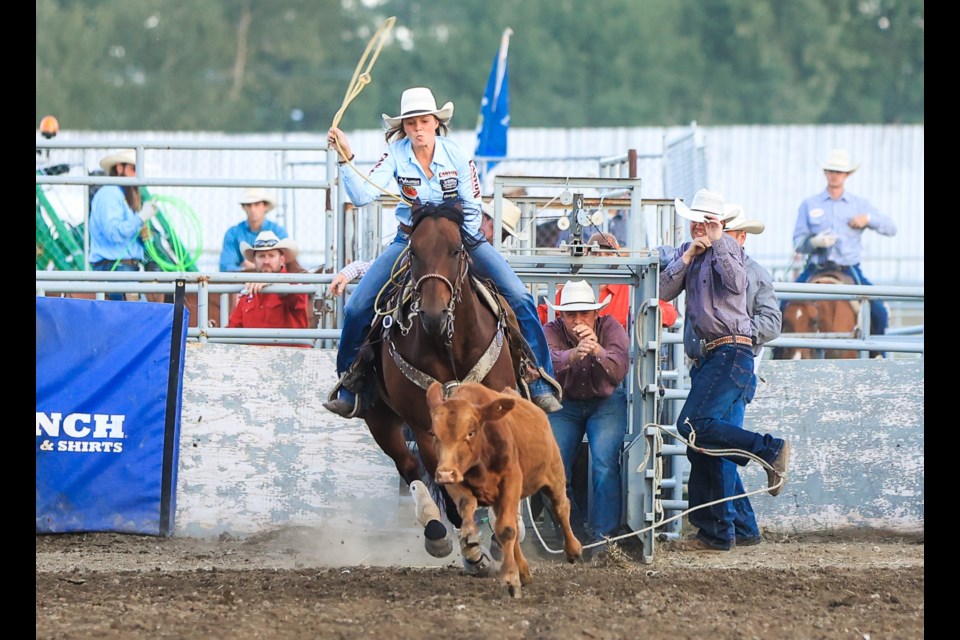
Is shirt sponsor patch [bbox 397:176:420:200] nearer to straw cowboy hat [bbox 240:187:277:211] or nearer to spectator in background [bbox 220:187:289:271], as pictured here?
spectator in background [bbox 220:187:289:271]

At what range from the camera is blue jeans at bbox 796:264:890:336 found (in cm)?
1259

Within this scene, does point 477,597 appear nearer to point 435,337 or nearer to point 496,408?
point 496,408

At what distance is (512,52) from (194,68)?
31.3 feet

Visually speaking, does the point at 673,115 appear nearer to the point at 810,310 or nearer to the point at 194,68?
the point at 194,68

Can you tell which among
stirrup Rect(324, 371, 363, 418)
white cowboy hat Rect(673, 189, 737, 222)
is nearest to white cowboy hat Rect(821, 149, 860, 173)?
white cowboy hat Rect(673, 189, 737, 222)

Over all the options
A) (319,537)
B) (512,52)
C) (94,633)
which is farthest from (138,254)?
(512,52)

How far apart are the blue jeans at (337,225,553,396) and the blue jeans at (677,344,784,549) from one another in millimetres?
1129

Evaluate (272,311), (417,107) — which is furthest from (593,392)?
(272,311)

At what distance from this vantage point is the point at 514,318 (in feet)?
26.0

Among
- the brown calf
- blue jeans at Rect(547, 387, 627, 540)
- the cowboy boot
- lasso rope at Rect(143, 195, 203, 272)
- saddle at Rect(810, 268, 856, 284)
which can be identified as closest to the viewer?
the brown calf

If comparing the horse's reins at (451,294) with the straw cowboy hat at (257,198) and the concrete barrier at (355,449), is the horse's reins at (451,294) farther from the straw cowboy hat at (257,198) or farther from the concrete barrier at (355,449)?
the straw cowboy hat at (257,198)

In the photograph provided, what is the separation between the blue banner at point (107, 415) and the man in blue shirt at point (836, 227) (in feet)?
21.7

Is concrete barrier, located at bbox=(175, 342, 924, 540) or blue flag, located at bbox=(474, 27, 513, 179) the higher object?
blue flag, located at bbox=(474, 27, 513, 179)

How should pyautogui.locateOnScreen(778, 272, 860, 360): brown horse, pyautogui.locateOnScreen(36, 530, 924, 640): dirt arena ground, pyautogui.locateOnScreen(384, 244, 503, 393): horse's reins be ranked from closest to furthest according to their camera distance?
1. pyautogui.locateOnScreen(36, 530, 924, 640): dirt arena ground
2. pyautogui.locateOnScreen(384, 244, 503, 393): horse's reins
3. pyautogui.locateOnScreen(778, 272, 860, 360): brown horse
